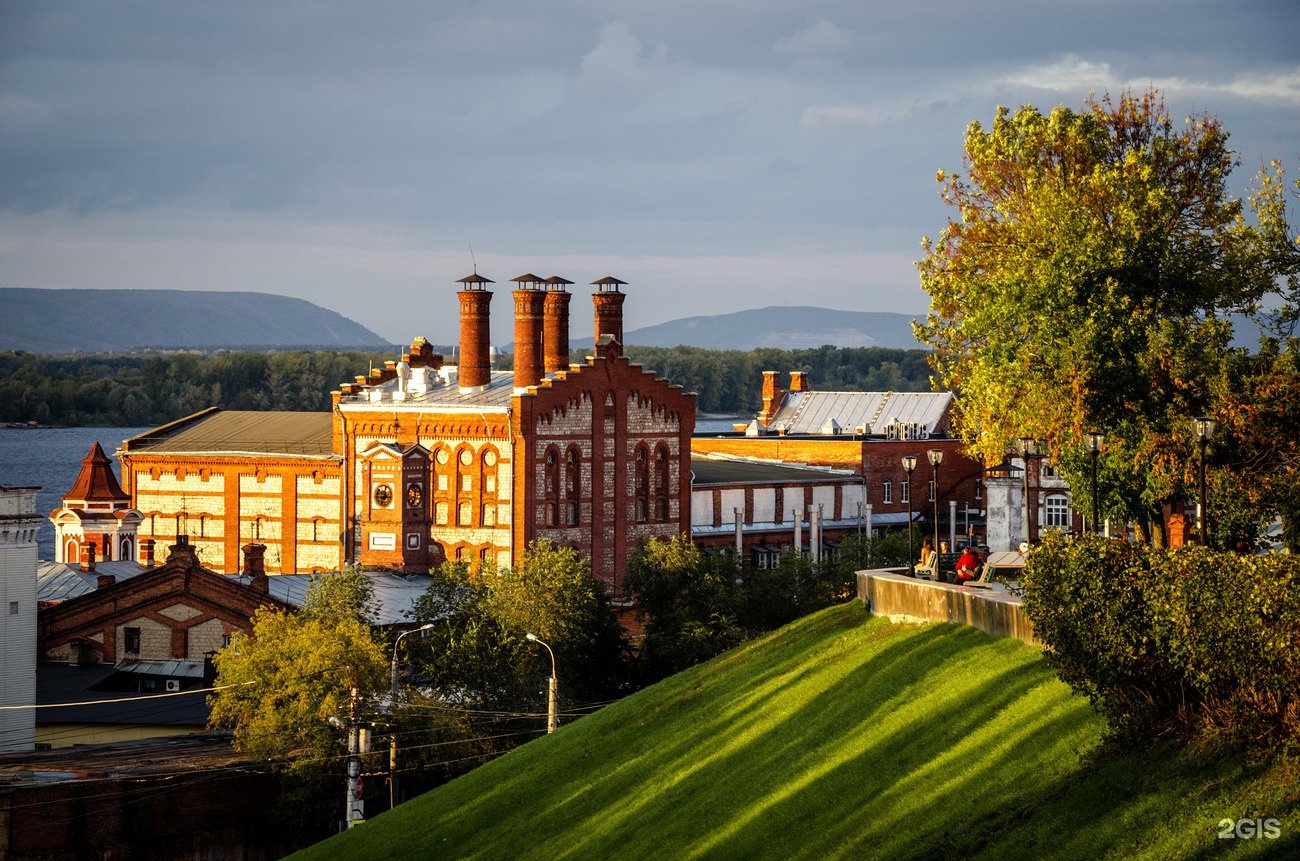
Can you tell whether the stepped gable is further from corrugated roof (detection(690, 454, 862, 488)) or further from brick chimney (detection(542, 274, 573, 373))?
corrugated roof (detection(690, 454, 862, 488))

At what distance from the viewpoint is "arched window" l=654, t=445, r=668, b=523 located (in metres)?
74.9

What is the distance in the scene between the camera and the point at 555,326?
73062 mm

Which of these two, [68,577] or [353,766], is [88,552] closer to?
[68,577]

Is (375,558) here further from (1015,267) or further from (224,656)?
(1015,267)

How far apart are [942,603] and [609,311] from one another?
46.9 metres

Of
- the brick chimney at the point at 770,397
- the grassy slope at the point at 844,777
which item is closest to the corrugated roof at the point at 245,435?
the brick chimney at the point at 770,397

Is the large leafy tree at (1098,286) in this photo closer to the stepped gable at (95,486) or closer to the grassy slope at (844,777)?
the grassy slope at (844,777)

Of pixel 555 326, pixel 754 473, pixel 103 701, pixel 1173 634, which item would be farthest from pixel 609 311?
pixel 1173 634

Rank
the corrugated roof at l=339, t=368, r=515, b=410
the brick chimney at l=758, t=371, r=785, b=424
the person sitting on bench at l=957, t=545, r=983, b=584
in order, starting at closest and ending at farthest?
the person sitting on bench at l=957, t=545, r=983, b=584
the corrugated roof at l=339, t=368, r=515, b=410
the brick chimney at l=758, t=371, r=785, b=424

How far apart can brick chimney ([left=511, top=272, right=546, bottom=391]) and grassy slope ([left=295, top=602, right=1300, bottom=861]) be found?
35780 millimetres

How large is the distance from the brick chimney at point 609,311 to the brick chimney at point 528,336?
10.5 feet

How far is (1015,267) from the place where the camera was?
4350 centimetres

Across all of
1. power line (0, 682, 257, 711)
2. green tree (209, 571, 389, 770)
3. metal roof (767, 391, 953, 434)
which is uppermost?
metal roof (767, 391, 953, 434)

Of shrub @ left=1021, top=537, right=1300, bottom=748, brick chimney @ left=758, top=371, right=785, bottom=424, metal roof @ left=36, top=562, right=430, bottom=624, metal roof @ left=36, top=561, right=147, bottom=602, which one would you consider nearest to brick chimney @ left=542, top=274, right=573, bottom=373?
metal roof @ left=36, top=562, right=430, bottom=624
